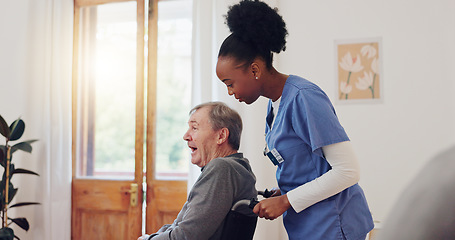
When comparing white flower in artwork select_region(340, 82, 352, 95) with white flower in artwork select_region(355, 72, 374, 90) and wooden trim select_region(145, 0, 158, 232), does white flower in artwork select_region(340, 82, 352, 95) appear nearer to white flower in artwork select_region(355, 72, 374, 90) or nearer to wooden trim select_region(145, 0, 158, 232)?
white flower in artwork select_region(355, 72, 374, 90)

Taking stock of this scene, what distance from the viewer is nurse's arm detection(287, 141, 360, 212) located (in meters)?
1.17

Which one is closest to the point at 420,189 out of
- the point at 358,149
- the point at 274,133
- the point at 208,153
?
the point at 274,133

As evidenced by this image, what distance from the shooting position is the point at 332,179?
118cm

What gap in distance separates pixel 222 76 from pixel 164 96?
1995mm

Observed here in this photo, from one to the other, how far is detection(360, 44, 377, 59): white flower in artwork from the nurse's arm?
1.80m

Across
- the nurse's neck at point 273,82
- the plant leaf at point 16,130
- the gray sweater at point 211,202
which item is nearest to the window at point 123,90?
the plant leaf at point 16,130

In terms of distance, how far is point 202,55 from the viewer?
2.96 m

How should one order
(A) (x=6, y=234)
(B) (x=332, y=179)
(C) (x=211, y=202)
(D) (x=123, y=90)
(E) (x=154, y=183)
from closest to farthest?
(B) (x=332, y=179), (C) (x=211, y=202), (A) (x=6, y=234), (E) (x=154, y=183), (D) (x=123, y=90)

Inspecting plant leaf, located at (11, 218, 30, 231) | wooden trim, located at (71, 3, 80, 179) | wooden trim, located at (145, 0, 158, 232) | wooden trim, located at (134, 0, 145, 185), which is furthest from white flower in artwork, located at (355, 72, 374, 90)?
plant leaf, located at (11, 218, 30, 231)

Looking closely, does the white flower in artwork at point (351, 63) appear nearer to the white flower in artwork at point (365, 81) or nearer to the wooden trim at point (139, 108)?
the white flower in artwork at point (365, 81)

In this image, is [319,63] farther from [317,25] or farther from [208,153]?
[208,153]

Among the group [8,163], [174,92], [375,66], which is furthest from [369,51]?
[8,163]

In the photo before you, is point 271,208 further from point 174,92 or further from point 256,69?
point 174,92

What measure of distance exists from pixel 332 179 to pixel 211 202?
43 cm
